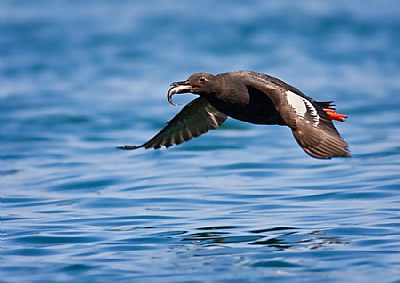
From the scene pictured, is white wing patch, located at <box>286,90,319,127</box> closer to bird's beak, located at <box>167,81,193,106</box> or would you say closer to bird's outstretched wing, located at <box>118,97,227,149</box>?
bird's beak, located at <box>167,81,193,106</box>

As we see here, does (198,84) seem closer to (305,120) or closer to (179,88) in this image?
(179,88)

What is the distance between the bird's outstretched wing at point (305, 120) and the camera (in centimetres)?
777

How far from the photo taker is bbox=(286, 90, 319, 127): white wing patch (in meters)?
8.20

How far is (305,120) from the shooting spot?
26.6 ft

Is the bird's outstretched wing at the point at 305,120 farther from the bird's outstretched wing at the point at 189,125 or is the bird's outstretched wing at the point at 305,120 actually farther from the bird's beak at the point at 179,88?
the bird's outstretched wing at the point at 189,125

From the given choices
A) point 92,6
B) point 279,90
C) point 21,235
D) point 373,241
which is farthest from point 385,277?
point 92,6

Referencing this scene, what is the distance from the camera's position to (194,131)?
33.6ft

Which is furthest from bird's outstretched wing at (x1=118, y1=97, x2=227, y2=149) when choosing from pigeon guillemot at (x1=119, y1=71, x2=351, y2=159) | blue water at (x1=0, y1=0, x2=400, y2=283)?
pigeon guillemot at (x1=119, y1=71, x2=351, y2=159)

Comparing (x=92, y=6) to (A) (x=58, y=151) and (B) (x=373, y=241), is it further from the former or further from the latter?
(B) (x=373, y=241)

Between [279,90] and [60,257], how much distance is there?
99.9 inches

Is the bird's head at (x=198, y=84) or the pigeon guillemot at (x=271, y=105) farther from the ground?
the bird's head at (x=198, y=84)

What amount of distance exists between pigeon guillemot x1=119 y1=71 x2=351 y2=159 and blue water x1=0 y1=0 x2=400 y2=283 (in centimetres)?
91

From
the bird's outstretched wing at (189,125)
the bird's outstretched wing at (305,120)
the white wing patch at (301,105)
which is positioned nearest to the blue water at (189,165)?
the bird's outstretched wing at (189,125)

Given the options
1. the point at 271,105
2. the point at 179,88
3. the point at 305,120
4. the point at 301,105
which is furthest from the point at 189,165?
the point at 305,120
